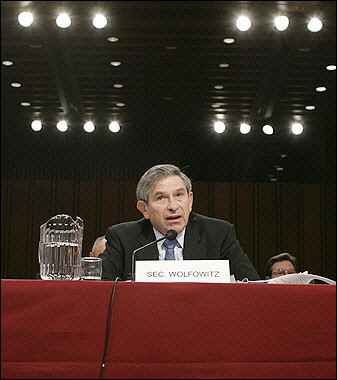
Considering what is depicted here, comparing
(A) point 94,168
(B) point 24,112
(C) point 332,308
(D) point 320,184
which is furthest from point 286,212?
(C) point 332,308

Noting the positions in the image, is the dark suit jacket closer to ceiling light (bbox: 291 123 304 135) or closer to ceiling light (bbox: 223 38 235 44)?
ceiling light (bbox: 223 38 235 44)

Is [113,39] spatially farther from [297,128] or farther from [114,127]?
[297,128]

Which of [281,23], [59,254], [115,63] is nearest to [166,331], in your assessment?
[59,254]

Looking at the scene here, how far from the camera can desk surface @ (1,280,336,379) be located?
1.47 meters

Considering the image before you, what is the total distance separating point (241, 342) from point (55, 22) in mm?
5309

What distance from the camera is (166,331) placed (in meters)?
1.48

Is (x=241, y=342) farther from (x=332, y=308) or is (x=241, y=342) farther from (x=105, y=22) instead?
(x=105, y=22)

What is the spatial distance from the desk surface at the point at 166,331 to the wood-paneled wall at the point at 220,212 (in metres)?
8.40

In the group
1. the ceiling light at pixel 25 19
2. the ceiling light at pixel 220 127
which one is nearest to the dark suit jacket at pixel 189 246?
the ceiling light at pixel 25 19

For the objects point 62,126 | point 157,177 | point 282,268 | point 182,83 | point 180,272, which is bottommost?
point 180,272

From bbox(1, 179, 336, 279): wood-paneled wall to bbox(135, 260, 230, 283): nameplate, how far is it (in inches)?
323

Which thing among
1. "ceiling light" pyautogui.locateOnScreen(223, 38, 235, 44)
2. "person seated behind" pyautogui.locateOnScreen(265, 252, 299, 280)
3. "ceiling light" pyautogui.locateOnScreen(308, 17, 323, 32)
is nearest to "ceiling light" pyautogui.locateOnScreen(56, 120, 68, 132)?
"ceiling light" pyautogui.locateOnScreen(223, 38, 235, 44)

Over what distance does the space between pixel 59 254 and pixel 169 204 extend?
2.43 ft

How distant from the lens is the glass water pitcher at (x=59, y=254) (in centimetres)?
205
